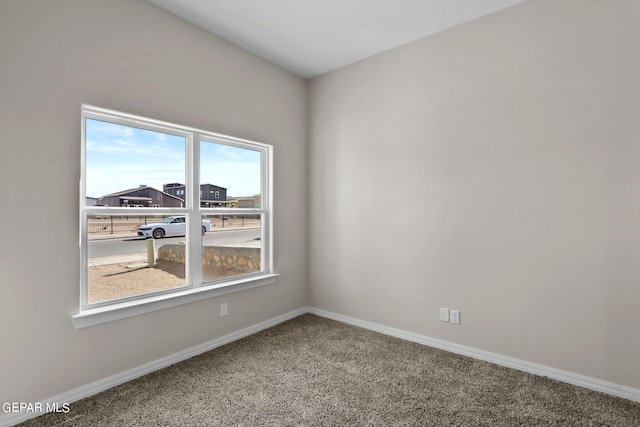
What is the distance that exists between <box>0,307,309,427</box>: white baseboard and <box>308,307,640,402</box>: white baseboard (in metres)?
1.21

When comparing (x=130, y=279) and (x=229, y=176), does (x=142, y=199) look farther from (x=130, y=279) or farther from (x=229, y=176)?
(x=229, y=176)

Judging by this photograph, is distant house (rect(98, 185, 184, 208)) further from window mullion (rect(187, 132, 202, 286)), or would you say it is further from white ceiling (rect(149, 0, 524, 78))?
white ceiling (rect(149, 0, 524, 78))

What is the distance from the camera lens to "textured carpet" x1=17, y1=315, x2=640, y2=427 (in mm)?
1941

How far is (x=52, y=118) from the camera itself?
6.72 ft

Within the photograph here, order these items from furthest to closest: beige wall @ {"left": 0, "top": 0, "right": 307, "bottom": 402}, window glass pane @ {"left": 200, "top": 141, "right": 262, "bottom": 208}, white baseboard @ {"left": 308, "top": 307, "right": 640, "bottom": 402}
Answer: window glass pane @ {"left": 200, "top": 141, "right": 262, "bottom": 208} → white baseboard @ {"left": 308, "top": 307, "right": 640, "bottom": 402} → beige wall @ {"left": 0, "top": 0, "right": 307, "bottom": 402}

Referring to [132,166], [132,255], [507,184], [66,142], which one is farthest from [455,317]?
[66,142]

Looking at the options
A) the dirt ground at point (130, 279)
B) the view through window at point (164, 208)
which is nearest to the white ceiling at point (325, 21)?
the view through window at point (164, 208)

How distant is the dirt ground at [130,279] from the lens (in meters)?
2.33

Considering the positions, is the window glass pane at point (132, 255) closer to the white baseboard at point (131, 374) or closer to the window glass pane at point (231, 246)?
the window glass pane at point (231, 246)

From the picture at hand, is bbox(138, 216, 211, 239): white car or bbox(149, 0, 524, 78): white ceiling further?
bbox(138, 216, 211, 239): white car

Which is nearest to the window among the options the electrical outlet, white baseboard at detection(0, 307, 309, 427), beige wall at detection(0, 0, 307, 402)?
beige wall at detection(0, 0, 307, 402)

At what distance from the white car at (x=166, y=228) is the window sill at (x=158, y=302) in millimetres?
506

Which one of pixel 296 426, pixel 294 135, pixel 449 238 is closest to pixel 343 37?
pixel 294 135

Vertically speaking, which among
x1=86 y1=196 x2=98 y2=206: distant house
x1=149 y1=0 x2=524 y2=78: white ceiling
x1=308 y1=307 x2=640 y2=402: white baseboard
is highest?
x1=149 y1=0 x2=524 y2=78: white ceiling
